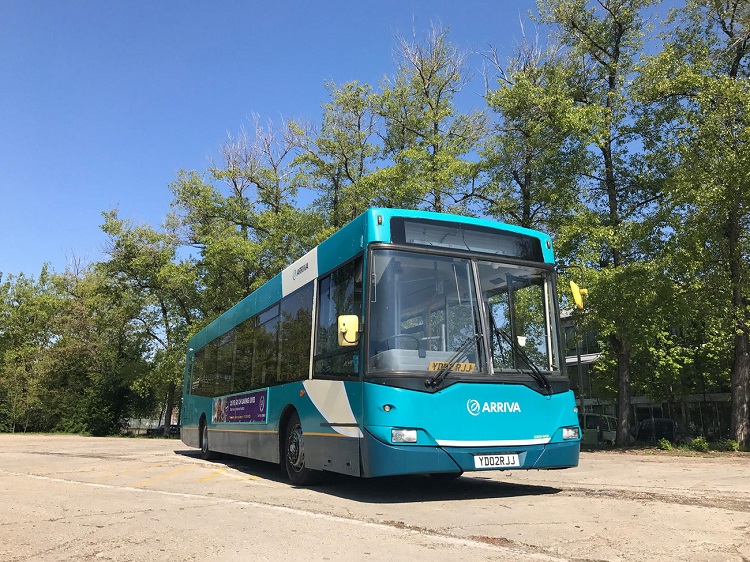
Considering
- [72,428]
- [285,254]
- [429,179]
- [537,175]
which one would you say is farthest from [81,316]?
[537,175]

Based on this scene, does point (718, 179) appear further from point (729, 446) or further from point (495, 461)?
point (495, 461)

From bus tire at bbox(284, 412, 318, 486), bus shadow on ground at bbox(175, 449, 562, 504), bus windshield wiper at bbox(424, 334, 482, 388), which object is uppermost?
bus windshield wiper at bbox(424, 334, 482, 388)

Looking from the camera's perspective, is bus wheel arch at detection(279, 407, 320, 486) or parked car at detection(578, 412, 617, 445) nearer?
bus wheel arch at detection(279, 407, 320, 486)

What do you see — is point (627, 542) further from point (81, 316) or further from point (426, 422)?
point (81, 316)

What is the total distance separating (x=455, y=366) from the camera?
7047 millimetres

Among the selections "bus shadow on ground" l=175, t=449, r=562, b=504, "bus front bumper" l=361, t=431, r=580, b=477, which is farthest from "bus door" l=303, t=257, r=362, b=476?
"bus shadow on ground" l=175, t=449, r=562, b=504

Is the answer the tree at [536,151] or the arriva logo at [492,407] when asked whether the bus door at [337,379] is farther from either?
the tree at [536,151]

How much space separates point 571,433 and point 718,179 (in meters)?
11.8

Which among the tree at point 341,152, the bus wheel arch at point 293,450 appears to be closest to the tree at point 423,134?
the tree at point 341,152

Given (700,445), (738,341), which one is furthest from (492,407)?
(738,341)

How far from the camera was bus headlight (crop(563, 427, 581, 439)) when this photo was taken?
7602mm

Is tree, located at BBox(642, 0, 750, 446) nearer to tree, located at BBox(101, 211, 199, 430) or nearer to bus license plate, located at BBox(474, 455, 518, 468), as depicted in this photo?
bus license plate, located at BBox(474, 455, 518, 468)

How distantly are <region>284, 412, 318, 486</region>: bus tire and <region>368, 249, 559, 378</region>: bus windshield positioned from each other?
2632 millimetres

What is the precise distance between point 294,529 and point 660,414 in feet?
156
